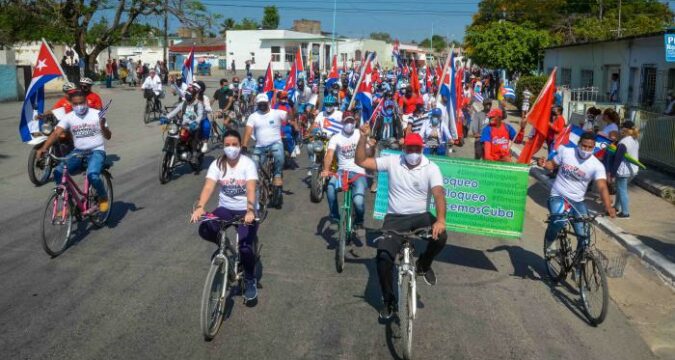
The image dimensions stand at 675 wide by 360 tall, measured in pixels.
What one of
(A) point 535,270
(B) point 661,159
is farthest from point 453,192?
(B) point 661,159

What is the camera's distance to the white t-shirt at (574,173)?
735 cm

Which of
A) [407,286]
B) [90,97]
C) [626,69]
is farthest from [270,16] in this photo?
[407,286]

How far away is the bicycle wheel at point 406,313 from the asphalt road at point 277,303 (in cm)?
25

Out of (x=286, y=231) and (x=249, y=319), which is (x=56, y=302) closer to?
(x=249, y=319)

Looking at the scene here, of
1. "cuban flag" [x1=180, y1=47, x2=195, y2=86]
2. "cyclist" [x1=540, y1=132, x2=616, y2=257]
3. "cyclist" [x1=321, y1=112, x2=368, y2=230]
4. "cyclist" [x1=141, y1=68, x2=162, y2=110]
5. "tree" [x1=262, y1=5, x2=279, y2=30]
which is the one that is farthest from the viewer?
"tree" [x1=262, y1=5, x2=279, y2=30]

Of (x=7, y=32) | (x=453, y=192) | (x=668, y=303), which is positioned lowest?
(x=668, y=303)

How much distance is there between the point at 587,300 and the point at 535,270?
1478 millimetres

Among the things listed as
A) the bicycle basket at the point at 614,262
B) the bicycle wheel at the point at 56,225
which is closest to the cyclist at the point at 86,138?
the bicycle wheel at the point at 56,225

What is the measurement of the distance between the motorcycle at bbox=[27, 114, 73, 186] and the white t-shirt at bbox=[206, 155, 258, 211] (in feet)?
22.6

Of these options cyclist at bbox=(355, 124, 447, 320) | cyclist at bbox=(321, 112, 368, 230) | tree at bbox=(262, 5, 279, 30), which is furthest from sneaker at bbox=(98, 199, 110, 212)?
tree at bbox=(262, 5, 279, 30)

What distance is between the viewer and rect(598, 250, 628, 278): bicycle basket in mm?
7197

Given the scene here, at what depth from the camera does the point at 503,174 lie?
8406 mm

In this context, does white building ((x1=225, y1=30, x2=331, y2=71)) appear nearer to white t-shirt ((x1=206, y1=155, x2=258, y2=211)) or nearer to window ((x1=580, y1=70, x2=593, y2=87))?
window ((x1=580, y1=70, x2=593, y2=87))

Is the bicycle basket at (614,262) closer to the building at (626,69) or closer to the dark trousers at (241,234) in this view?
the dark trousers at (241,234)
